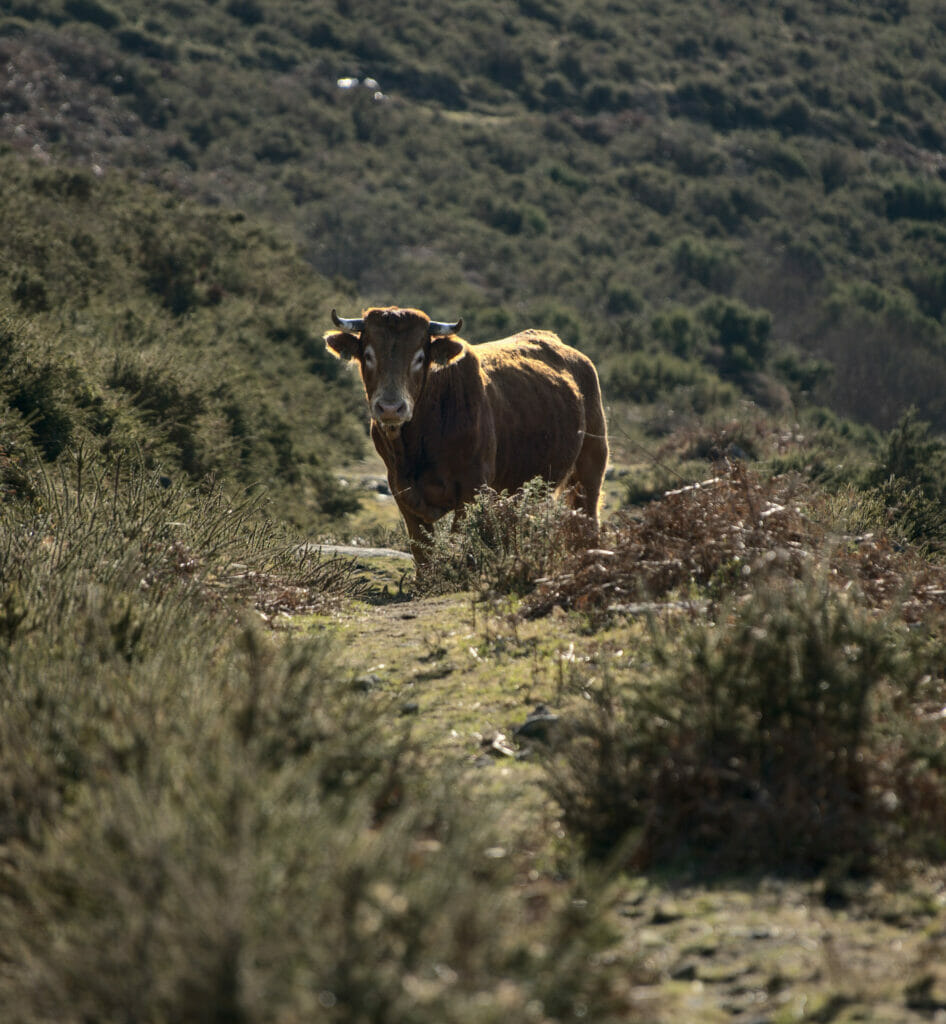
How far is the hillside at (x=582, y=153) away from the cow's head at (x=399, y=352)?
18.0 meters

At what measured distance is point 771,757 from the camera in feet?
12.6

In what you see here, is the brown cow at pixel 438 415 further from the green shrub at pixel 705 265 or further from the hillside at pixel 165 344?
the green shrub at pixel 705 265

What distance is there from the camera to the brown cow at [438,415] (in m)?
9.33

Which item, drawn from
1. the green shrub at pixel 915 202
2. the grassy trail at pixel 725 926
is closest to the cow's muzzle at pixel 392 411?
the grassy trail at pixel 725 926

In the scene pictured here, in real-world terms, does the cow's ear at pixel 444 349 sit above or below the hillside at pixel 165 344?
above

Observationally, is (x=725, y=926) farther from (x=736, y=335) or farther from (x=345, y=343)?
(x=736, y=335)

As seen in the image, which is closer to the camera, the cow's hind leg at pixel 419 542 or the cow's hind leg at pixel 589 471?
the cow's hind leg at pixel 419 542

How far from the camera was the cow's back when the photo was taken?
10461 millimetres

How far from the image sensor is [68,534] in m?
6.48

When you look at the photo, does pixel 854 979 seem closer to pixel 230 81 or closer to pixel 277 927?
pixel 277 927

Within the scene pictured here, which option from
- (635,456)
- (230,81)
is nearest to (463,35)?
(230,81)

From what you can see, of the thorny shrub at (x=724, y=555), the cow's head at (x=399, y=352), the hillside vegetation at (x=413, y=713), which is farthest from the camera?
the cow's head at (x=399, y=352)

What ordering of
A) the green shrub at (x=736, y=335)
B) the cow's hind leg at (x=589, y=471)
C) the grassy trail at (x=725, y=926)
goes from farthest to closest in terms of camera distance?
the green shrub at (x=736, y=335), the cow's hind leg at (x=589, y=471), the grassy trail at (x=725, y=926)

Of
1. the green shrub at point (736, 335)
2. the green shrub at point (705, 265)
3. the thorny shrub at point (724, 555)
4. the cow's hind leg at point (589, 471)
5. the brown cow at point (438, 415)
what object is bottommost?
the green shrub at point (705, 265)
